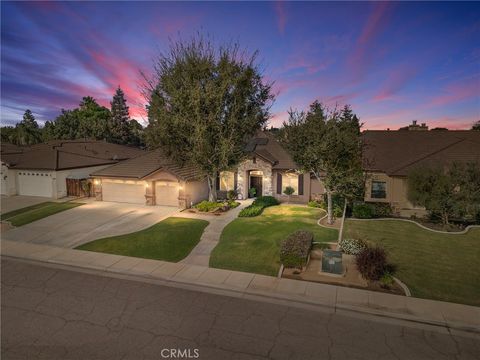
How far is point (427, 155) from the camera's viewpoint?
23672 millimetres

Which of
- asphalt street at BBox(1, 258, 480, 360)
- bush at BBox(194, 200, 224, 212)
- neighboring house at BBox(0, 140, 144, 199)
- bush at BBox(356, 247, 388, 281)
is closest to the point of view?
asphalt street at BBox(1, 258, 480, 360)

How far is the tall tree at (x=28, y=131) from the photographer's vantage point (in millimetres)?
72125

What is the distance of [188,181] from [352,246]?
1447 cm

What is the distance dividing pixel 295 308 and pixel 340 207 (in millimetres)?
13815

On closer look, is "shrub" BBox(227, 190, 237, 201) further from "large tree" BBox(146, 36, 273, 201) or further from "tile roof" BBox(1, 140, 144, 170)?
"tile roof" BBox(1, 140, 144, 170)

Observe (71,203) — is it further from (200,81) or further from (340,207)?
(340,207)

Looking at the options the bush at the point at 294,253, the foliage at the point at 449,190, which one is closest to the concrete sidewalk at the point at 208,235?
the bush at the point at 294,253

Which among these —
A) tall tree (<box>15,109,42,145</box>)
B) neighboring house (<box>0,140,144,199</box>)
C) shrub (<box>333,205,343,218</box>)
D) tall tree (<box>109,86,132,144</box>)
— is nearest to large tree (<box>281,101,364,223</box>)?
shrub (<box>333,205,343,218</box>)

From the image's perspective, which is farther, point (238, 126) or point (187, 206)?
point (187, 206)

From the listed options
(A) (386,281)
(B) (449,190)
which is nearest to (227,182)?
(B) (449,190)

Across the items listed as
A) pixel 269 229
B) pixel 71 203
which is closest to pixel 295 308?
pixel 269 229

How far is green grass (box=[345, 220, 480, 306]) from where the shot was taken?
1087 cm

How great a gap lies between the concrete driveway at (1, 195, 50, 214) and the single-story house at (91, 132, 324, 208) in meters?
5.72

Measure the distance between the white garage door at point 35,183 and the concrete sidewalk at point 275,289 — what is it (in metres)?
16.1
